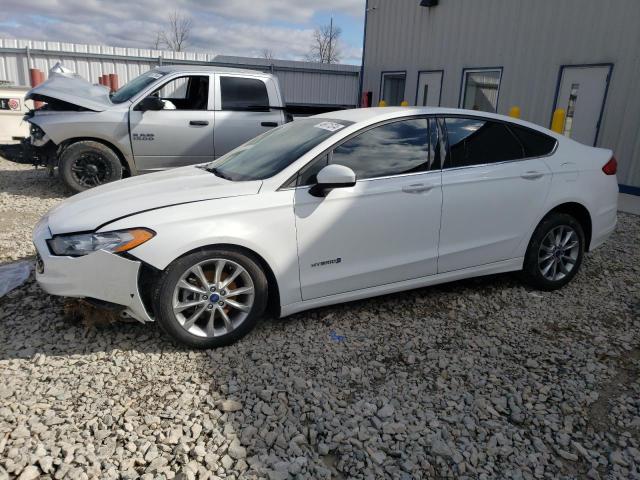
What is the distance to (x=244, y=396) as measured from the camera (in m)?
2.87

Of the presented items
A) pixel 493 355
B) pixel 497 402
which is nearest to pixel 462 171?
pixel 493 355

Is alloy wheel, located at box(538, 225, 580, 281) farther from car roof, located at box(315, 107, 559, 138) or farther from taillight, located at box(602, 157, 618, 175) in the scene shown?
car roof, located at box(315, 107, 559, 138)

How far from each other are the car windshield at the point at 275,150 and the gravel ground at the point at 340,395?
1157 mm

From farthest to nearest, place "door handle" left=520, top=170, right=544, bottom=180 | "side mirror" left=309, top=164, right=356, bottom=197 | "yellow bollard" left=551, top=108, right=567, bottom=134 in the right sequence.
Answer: "yellow bollard" left=551, top=108, right=567, bottom=134 → "door handle" left=520, top=170, right=544, bottom=180 → "side mirror" left=309, top=164, right=356, bottom=197

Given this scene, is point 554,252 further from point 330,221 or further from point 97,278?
point 97,278

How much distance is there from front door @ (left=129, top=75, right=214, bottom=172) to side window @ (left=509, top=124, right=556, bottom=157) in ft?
15.2

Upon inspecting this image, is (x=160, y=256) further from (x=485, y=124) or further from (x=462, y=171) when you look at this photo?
(x=485, y=124)

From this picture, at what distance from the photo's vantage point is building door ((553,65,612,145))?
8.88 metres

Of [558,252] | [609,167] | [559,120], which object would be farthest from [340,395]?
[559,120]

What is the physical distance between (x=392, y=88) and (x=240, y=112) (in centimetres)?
846

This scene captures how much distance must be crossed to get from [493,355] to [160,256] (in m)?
2.32

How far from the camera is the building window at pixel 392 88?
14.3 metres

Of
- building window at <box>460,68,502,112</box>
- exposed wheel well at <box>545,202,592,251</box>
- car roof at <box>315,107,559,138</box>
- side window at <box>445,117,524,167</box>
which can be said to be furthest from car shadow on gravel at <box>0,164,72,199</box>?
building window at <box>460,68,502,112</box>

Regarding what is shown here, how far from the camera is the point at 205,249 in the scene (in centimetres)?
310
